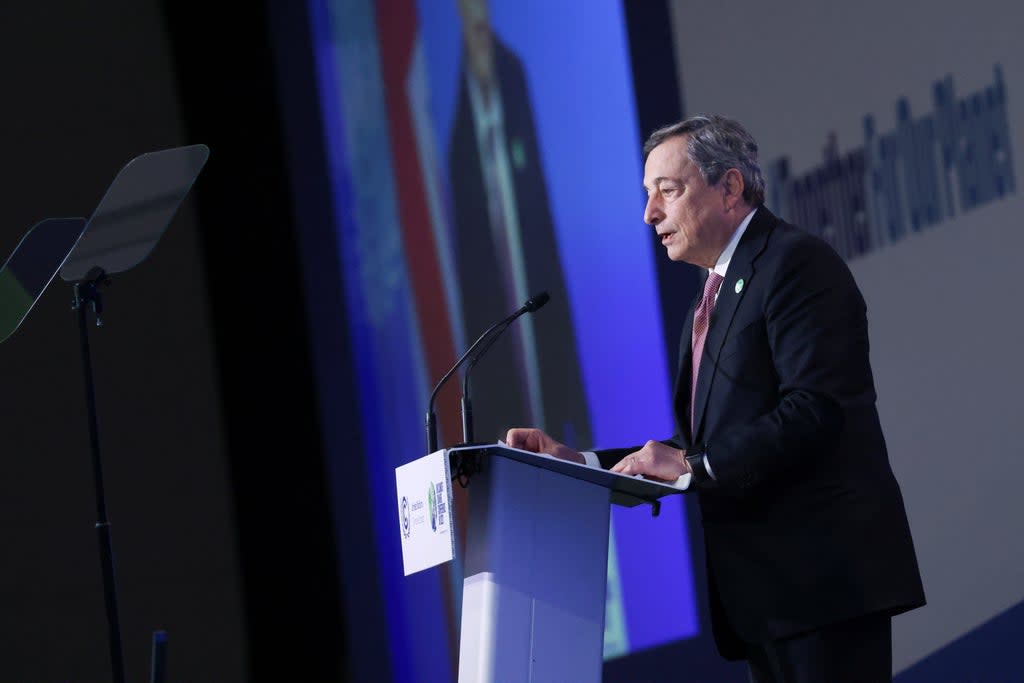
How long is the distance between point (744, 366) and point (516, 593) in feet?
1.74

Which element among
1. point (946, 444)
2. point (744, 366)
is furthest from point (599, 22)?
point (744, 366)

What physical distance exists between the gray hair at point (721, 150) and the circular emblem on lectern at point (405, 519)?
2.58ft

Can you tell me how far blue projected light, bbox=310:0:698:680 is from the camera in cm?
435

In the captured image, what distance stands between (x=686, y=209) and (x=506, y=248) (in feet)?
7.31

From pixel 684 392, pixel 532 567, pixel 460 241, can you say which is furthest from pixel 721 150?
pixel 460 241

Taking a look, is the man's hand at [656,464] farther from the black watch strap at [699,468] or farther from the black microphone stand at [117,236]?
the black microphone stand at [117,236]

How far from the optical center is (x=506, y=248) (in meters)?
4.54

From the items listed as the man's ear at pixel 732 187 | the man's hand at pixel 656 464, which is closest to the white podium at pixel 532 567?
the man's hand at pixel 656 464

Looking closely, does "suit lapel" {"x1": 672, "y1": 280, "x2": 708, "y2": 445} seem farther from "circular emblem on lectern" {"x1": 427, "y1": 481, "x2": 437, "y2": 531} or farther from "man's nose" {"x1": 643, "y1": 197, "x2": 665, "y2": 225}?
"circular emblem on lectern" {"x1": 427, "y1": 481, "x2": 437, "y2": 531}

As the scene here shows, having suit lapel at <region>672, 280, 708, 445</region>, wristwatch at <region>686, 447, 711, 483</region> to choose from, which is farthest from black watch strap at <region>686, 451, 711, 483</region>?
suit lapel at <region>672, 280, 708, 445</region>

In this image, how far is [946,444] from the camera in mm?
4305

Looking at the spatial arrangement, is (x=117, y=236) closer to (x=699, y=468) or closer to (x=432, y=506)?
(x=432, y=506)

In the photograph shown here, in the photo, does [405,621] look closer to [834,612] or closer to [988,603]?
[988,603]

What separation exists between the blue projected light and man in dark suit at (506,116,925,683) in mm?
2095
